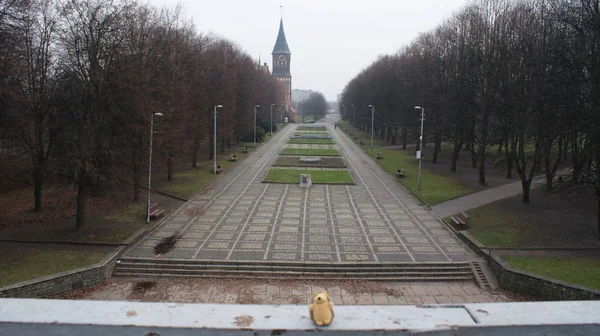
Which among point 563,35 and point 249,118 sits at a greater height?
point 563,35

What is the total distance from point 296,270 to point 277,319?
56.4ft

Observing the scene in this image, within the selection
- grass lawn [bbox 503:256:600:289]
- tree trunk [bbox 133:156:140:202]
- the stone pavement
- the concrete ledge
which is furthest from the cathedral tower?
the concrete ledge

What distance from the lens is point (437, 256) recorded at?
2169cm

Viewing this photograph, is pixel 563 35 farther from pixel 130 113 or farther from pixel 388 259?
pixel 130 113

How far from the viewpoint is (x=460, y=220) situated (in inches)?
1017

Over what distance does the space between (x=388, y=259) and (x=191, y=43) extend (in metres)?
29.9

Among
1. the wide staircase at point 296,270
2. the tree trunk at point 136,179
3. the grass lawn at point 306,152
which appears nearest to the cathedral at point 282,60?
the grass lawn at point 306,152

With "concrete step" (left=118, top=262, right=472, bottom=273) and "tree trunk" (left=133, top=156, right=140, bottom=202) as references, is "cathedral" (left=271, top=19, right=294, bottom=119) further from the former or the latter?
"concrete step" (left=118, top=262, right=472, bottom=273)

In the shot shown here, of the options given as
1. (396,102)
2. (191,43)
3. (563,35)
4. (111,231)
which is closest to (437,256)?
(563,35)

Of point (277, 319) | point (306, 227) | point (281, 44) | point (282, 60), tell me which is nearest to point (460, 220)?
point (306, 227)

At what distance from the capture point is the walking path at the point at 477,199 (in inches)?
1178

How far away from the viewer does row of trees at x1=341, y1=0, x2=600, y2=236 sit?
23.3 meters

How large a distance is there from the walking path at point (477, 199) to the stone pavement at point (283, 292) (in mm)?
10565

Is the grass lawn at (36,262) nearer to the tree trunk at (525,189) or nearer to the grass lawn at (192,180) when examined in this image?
the grass lawn at (192,180)
